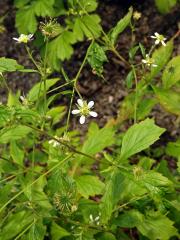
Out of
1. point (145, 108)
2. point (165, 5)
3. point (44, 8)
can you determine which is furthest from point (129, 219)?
point (165, 5)

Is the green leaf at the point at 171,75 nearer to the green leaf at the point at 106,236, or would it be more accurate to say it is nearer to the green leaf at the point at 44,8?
the green leaf at the point at 106,236

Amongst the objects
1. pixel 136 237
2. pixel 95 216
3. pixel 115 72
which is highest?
pixel 95 216

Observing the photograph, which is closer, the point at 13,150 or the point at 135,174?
the point at 135,174

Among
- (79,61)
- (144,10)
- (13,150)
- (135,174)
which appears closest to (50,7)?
(79,61)

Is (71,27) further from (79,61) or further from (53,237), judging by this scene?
(53,237)

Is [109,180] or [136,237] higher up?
[109,180]

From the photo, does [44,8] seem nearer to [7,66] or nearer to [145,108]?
[145,108]
